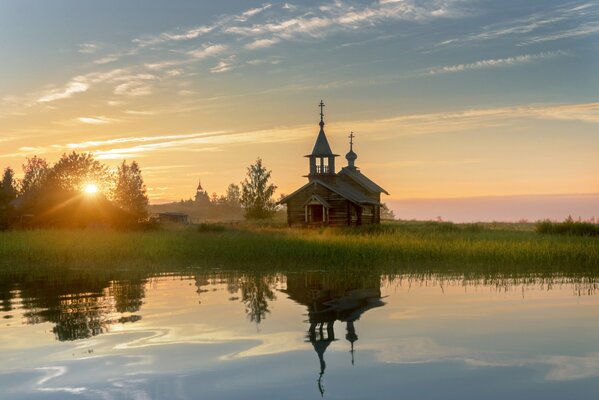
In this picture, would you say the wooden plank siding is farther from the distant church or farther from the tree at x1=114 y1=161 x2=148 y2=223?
the tree at x1=114 y1=161 x2=148 y2=223

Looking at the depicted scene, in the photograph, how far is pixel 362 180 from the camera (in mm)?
57594

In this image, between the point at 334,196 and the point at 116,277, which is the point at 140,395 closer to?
the point at 116,277

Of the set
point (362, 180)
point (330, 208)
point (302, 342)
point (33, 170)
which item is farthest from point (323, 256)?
point (33, 170)

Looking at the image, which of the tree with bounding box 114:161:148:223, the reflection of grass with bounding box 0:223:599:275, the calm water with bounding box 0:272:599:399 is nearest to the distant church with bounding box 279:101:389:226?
the reflection of grass with bounding box 0:223:599:275

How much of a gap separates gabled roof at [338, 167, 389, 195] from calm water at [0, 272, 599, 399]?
38.3 meters

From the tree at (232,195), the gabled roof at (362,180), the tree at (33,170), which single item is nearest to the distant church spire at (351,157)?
the gabled roof at (362,180)

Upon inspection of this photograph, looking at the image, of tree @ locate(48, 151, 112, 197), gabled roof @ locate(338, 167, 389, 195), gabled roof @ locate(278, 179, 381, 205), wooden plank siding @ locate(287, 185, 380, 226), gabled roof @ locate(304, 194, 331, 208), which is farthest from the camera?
tree @ locate(48, 151, 112, 197)

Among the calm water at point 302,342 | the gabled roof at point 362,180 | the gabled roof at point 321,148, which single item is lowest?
the calm water at point 302,342

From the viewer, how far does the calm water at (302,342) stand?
8.38m

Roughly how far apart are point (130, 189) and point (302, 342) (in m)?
86.0

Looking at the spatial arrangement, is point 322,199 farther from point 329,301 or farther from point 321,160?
point 329,301

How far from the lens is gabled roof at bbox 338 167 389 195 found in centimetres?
5635

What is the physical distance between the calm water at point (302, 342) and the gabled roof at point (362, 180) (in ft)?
126

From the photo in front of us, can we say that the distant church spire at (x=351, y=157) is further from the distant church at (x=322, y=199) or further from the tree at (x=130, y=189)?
the tree at (x=130, y=189)
